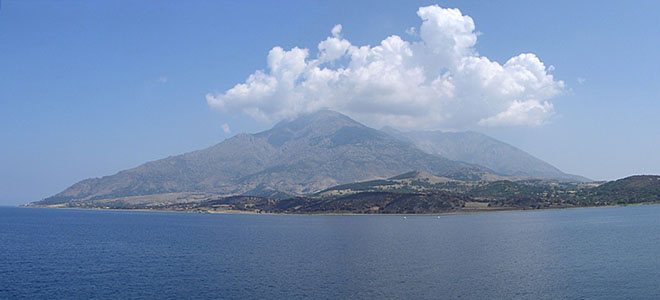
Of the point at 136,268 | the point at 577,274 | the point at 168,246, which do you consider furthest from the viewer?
the point at 168,246

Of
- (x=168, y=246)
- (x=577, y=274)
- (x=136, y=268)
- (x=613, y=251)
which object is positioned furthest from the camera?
(x=168, y=246)

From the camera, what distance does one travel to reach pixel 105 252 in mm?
138500

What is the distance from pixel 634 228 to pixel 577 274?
103991mm

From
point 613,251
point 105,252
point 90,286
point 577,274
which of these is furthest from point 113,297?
point 613,251

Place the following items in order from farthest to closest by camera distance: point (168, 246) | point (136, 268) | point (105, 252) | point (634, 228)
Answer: point (634, 228) → point (168, 246) → point (105, 252) → point (136, 268)

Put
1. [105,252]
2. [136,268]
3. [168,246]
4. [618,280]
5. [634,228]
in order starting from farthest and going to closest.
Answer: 1. [634,228]
2. [168,246]
3. [105,252]
4. [136,268]
5. [618,280]

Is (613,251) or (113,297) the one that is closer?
(113,297)

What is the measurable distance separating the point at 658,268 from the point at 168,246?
5165 inches

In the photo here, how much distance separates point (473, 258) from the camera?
382 feet

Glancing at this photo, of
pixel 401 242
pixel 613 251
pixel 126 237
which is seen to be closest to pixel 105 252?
pixel 126 237

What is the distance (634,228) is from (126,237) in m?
191

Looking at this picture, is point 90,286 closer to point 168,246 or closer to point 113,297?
point 113,297

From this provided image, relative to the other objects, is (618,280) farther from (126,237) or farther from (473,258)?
(126,237)

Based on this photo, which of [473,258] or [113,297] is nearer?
[113,297]
